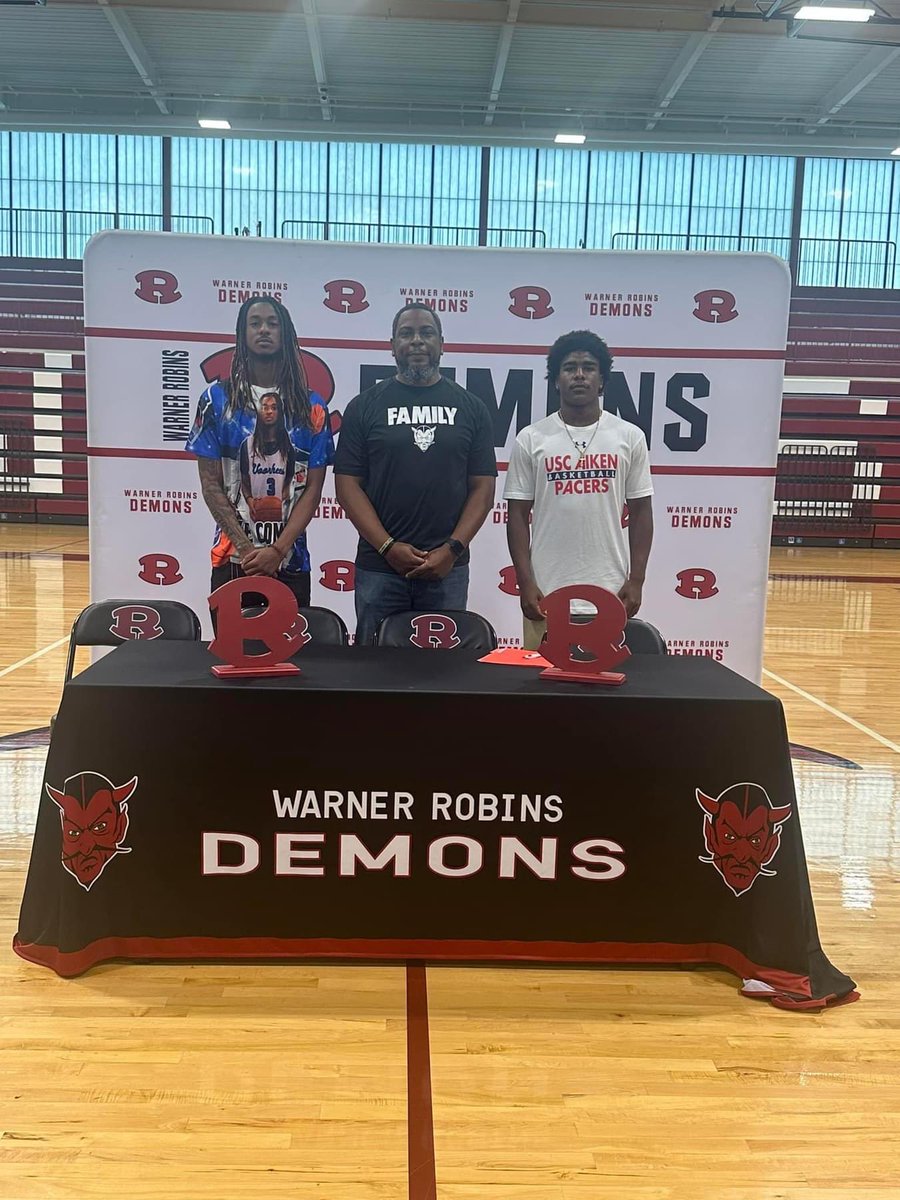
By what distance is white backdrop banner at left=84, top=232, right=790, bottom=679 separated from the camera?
4352 mm

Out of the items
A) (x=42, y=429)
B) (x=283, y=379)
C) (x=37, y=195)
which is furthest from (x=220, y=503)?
(x=37, y=195)

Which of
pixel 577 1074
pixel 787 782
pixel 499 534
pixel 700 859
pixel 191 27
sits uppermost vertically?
pixel 191 27

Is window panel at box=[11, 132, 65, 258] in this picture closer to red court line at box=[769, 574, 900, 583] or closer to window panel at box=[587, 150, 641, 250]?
window panel at box=[587, 150, 641, 250]

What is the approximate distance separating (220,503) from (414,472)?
77 centimetres

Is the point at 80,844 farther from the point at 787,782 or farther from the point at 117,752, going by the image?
the point at 787,782

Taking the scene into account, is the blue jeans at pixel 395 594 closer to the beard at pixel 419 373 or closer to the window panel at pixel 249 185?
the beard at pixel 419 373

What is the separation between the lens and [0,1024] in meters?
2.22

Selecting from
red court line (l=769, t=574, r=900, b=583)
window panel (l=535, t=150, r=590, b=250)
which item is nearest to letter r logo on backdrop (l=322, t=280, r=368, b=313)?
red court line (l=769, t=574, r=900, b=583)

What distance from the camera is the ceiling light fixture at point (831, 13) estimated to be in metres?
9.45

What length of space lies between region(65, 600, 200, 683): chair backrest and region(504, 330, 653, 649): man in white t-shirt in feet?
3.91

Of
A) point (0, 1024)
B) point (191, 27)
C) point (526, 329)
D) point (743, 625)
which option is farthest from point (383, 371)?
point (191, 27)

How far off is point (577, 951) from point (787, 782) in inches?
25.8

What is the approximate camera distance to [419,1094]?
79.4 inches

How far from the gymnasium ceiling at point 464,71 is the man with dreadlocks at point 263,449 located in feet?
26.6
